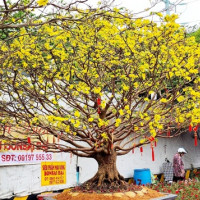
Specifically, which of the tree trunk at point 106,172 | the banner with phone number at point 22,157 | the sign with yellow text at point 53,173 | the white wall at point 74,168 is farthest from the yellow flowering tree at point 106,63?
the sign with yellow text at point 53,173

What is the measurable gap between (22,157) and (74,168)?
7.29 ft

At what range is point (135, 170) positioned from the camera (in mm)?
12492

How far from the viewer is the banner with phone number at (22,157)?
8500mm

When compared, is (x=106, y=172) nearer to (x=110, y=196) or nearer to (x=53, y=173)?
(x=110, y=196)

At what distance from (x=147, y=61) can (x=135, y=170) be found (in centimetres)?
751

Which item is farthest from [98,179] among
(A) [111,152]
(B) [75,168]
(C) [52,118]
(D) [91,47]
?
(B) [75,168]

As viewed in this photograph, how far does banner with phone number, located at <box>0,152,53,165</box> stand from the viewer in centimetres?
850

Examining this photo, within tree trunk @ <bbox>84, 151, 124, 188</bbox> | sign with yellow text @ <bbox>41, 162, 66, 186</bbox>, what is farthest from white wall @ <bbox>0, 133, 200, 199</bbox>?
tree trunk @ <bbox>84, 151, 124, 188</bbox>

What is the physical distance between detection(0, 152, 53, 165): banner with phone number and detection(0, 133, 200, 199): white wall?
0.15 m

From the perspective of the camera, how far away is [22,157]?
899 cm

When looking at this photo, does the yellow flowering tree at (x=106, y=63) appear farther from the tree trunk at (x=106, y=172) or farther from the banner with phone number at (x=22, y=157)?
the banner with phone number at (x=22, y=157)

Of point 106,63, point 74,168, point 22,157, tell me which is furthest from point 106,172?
point 74,168

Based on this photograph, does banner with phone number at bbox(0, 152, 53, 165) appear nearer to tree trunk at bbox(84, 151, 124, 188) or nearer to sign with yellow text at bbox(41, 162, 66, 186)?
sign with yellow text at bbox(41, 162, 66, 186)

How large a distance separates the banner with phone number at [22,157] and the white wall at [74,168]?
0.15 meters
